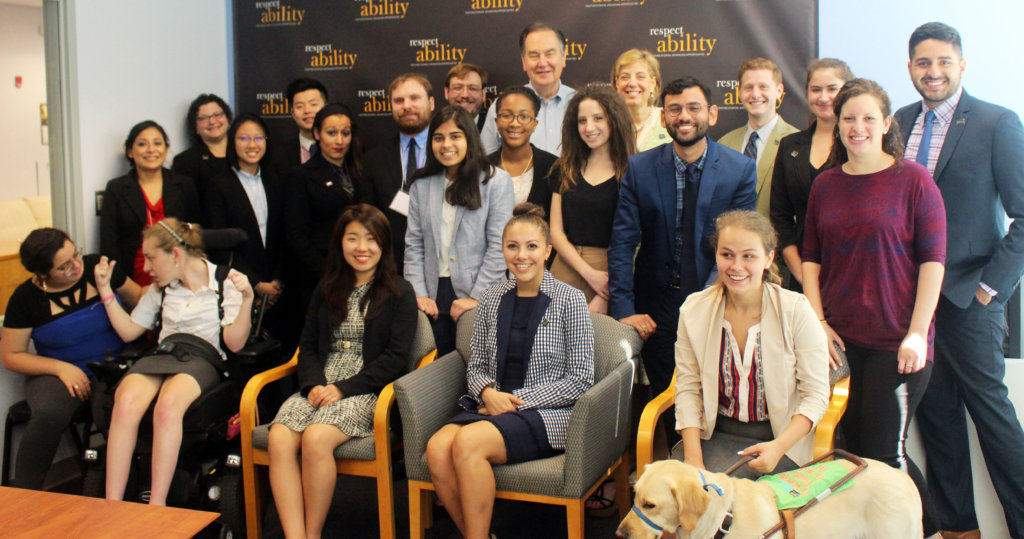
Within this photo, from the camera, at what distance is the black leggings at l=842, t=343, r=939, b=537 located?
261 centimetres

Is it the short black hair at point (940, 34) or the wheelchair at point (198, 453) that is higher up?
the short black hair at point (940, 34)

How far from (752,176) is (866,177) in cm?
48

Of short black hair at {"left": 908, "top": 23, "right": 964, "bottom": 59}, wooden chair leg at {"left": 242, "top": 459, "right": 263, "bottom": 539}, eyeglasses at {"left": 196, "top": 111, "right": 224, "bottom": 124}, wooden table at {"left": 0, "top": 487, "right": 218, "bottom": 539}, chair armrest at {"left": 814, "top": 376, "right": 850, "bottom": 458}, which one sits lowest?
wooden chair leg at {"left": 242, "top": 459, "right": 263, "bottom": 539}

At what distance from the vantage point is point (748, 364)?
253cm

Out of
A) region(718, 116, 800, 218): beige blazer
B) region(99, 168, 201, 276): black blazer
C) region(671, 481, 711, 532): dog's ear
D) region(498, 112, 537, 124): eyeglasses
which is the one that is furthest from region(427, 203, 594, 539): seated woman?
region(99, 168, 201, 276): black blazer

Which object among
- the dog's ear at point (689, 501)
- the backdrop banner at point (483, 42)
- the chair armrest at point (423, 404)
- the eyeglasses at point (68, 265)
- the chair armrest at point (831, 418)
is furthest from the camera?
the backdrop banner at point (483, 42)

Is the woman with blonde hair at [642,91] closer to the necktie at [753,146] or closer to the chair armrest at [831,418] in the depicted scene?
the necktie at [753,146]

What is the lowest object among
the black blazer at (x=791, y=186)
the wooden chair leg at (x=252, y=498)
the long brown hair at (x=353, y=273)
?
the wooden chair leg at (x=252, y=498)

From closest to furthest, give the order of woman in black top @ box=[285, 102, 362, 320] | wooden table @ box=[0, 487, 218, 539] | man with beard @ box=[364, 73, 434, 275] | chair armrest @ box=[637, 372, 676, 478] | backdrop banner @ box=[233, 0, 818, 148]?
wooden table @ box=[0, 487, 218, 539], chair armrest @ box=[637, 372, 676, 478], man with beard @ box=[364, 73, 434, 275], woman in black top @ box=[285, 102, 362, 320], backdrop banner @ box=[233, 0, 818, 148]

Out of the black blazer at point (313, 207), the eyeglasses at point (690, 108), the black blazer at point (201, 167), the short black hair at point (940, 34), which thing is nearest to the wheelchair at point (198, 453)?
the black blazer at point (313, 207)

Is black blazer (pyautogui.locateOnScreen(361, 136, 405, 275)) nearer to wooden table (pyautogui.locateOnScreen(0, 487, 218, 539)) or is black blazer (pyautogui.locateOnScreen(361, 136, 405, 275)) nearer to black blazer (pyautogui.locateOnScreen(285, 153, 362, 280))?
black blazer (pyautogui.locateOnScreen(285, 153, 362, 280))

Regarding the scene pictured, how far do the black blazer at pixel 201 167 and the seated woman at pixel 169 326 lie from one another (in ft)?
2.37

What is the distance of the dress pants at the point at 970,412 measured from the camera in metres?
2.94

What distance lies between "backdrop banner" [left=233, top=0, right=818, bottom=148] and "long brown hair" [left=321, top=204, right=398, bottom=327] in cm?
158
